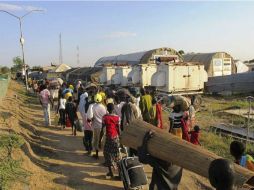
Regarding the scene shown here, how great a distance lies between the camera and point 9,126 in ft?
36.3

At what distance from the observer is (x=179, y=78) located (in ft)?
61.2

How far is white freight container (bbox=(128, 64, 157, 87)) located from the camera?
22.0 m

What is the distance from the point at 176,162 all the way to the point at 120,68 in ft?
68.3

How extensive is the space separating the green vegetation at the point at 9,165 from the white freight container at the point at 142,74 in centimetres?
1432

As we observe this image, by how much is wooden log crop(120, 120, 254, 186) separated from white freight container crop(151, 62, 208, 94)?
14.1m

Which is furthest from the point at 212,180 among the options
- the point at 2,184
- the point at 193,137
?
the point at 193,137

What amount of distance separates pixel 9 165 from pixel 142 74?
15.4 meters

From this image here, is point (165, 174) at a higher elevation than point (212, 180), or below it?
below

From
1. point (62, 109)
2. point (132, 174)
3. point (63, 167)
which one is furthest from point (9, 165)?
point (62, 109)

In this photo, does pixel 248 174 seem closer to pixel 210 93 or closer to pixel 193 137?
pixel 193 137

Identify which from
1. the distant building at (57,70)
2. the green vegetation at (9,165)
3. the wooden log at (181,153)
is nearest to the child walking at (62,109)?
the green vegetation at (9,165)

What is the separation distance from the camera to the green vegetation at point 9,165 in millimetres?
6369

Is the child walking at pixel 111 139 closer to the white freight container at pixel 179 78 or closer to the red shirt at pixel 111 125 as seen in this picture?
the red shirt at pixel 111 125

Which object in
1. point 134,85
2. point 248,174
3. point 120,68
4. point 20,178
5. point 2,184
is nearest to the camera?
point 248,174
